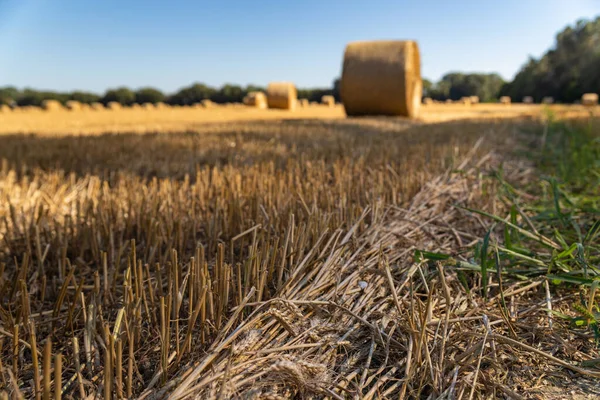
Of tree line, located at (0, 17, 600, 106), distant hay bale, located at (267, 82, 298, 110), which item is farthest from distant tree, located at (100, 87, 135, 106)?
distant hay bale, located at (267, 82, 298, 110)

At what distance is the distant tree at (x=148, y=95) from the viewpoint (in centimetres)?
3000

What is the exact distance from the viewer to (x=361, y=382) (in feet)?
2.72

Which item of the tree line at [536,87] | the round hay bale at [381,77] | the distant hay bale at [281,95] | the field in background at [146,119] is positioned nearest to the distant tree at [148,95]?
the tree line at [536,87]

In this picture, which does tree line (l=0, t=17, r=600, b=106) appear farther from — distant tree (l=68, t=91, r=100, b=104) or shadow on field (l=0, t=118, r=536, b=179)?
shadow on field (l=0, t=118, r=536, b=179)

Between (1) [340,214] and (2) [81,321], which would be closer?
(2) [81,321]

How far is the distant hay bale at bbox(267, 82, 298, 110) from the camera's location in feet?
41.4

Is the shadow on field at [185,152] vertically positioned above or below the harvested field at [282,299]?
above

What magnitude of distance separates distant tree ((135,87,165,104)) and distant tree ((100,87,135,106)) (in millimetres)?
418

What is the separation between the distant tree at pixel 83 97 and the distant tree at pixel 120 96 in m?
1.15

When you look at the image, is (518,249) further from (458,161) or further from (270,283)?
(458,161)

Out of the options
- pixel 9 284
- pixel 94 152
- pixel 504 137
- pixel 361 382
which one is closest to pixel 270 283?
pixel 361 382

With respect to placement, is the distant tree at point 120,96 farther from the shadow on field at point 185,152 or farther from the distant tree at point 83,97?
the shadow on field at point 185,152

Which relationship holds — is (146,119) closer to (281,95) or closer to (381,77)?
(381,77)

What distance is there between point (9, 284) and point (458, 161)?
2.44 metres
